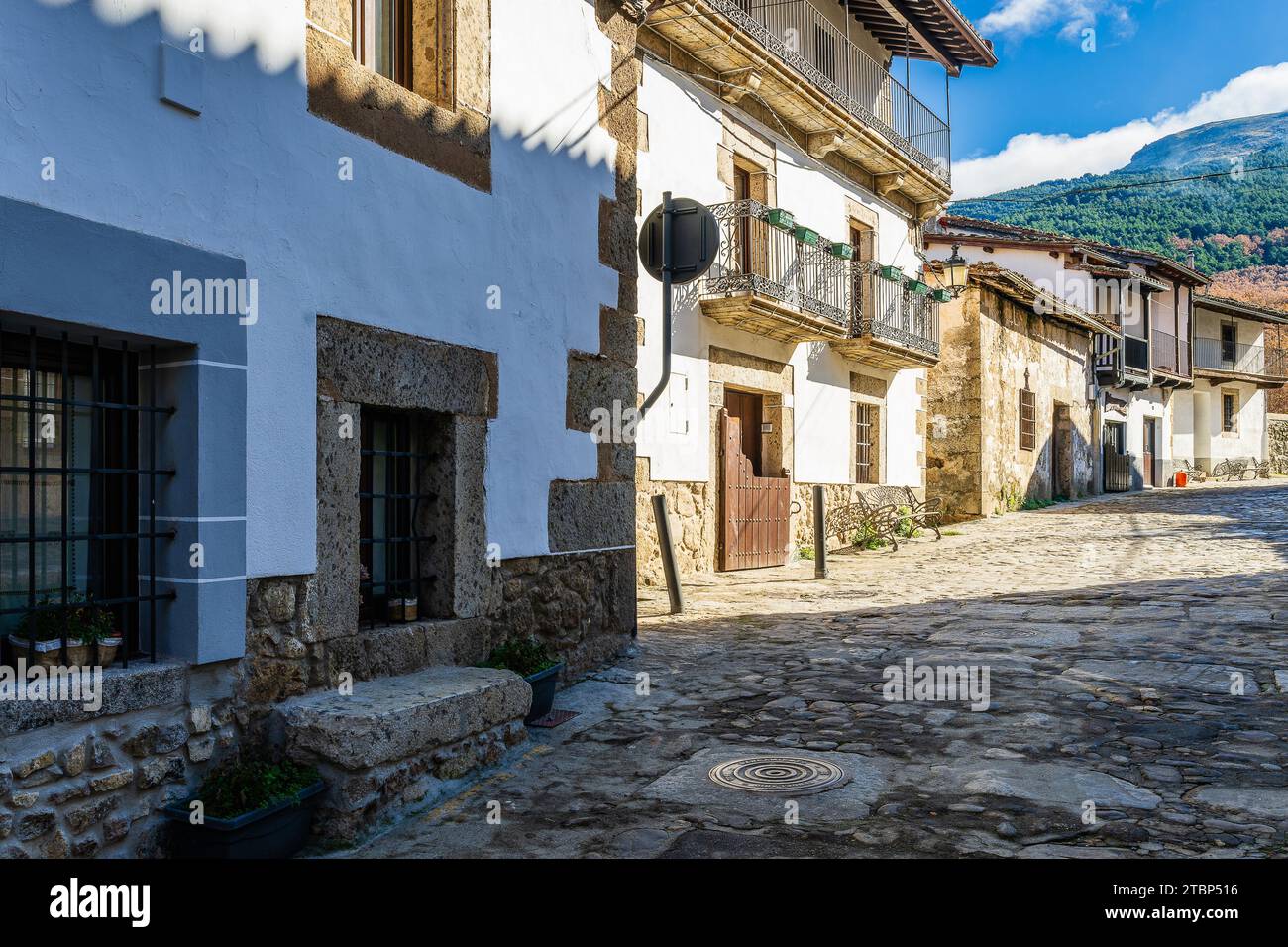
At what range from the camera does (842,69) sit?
46.7ft

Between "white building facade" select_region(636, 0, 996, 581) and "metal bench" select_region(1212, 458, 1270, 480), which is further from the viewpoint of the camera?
"metal bench" select_region(1212, 458, 1270, 480)

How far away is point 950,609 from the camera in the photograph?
7.95m

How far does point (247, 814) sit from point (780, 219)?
940cm

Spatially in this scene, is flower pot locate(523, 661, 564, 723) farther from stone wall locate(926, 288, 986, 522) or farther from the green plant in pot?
stone wall locate(926, 288, 986, 522)

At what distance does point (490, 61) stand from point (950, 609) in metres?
5.37

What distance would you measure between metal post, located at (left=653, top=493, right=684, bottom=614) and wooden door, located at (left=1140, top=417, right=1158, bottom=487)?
23227 mm

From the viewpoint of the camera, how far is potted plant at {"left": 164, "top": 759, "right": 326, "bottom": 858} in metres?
3.03

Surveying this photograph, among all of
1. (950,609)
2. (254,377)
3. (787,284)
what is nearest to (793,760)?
(254,377)

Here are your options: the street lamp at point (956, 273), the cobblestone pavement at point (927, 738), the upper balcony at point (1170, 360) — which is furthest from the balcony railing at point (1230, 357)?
the cobblestone pavement at point (927, 738)

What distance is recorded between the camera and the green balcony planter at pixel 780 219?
1102cm

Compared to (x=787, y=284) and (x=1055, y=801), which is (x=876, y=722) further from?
(x=787, y=284)

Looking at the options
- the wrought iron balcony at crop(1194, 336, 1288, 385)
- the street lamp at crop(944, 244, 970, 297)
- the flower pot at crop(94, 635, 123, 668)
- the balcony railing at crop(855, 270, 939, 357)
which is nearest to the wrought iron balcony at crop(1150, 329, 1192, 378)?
the wrought iron balcony at crop(1194, 336, 1288, 385)

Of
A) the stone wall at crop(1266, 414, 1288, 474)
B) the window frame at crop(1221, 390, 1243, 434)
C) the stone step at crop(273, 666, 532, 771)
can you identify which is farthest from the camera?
the stone wall at crop(1266, 414, 1288, 474)

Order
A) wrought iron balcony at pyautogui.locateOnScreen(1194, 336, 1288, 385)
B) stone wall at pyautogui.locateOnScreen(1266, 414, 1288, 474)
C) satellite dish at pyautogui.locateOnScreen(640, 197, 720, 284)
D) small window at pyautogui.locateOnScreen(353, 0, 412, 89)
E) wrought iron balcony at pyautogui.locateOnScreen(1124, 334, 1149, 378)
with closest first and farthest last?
small window at pyautogui.locateOnScreen(353, 0, 412, 89)
satellite dish at pyautogui.locateOnScreen(640, 197, 720, 284)
wrought iron balcony at pyautogui.locateOnScreen(1124, 334, 1149, 378)
wrought iron balcony at pyautogui.locateOnScreen(1194, 336, 1288, 385)
stone wall at pyautogui.locateOnScreen(1266, 414, 1288, 474)
